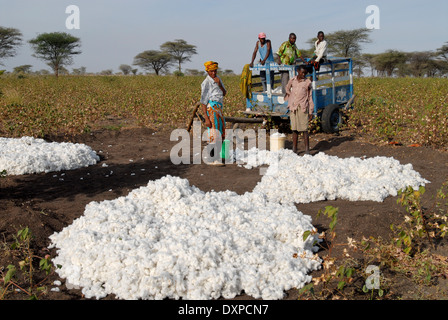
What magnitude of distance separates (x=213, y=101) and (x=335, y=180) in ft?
8.09

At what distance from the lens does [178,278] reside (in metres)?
3.14

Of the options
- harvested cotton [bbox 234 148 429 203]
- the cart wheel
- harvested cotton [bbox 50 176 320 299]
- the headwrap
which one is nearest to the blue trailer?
the cart wheel

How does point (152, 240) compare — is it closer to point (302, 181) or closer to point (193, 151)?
point (302, 181)

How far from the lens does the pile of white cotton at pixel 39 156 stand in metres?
6.41

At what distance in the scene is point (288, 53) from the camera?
28.8ft

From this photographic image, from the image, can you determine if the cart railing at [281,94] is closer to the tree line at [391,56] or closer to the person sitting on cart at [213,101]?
the person sitting on cart at [213,101]

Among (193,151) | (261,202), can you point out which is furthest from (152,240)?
(193,151)

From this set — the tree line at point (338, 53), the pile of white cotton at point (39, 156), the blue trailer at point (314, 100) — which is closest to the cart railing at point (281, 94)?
the blue trailer at point (314, 100)

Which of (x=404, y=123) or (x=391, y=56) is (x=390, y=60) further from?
(x=404, y=123)

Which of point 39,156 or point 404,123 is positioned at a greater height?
point 404,123

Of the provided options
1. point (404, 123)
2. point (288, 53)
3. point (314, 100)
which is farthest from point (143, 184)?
point (404, 123)

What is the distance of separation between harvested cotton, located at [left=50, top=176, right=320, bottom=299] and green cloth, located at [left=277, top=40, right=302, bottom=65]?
525 cm

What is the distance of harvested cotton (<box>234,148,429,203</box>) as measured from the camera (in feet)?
17.0

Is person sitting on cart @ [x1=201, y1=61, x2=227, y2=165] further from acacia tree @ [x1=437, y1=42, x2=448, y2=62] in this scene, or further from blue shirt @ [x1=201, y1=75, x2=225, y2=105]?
acacia tree @ [x1=437, y1=42, x2=448, y2=62]
